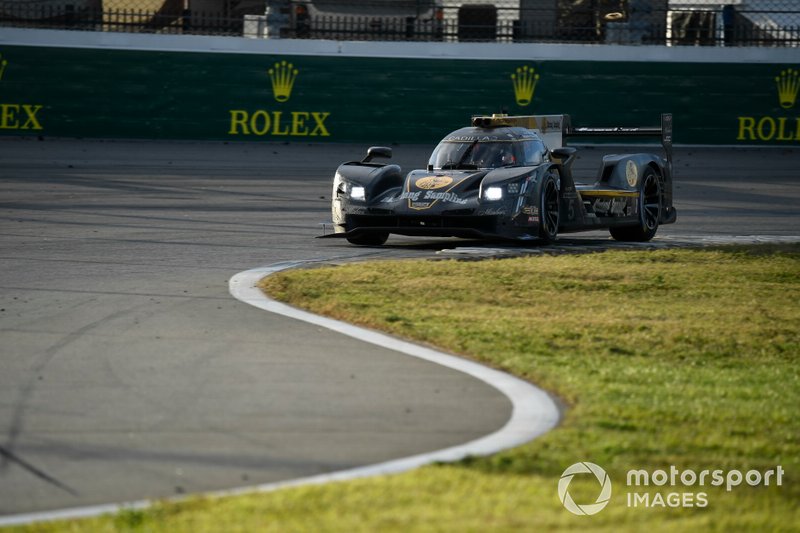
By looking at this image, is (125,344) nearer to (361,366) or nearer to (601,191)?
(361,366)

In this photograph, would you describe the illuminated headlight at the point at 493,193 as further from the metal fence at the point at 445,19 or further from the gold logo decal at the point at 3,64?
the gold logo decal at the point at 3,64

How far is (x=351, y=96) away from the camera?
26562 mm

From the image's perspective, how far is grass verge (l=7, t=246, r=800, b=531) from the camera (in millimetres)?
4320

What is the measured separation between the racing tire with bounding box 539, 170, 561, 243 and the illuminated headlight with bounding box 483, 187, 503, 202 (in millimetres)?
523

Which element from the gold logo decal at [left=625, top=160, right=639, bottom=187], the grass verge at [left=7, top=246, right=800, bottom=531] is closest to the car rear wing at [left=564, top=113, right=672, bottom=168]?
the gold logo decal at [left=625, top=160, right=639, bottom=187]

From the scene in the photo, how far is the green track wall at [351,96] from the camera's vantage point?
25.8 m

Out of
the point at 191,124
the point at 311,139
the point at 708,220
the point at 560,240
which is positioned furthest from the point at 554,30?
the point at 560,240

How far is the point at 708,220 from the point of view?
53.8ft

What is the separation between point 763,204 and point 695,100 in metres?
9.18

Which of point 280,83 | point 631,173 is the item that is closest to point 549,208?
point 631,173

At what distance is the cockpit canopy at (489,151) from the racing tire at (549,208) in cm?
30

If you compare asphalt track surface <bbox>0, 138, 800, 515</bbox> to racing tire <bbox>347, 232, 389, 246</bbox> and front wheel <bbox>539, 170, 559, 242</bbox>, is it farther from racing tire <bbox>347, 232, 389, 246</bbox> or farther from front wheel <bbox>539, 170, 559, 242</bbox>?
front wheel <bbox>539, 170, 559, 242</bbox>

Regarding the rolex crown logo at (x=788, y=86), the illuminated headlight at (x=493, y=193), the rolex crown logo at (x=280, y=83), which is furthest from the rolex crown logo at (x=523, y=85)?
the illuminated headlight at (x=493, y=193)

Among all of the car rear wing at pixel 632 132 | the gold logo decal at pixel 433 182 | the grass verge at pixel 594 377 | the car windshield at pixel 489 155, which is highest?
the car rear wing at pixel 632 132
